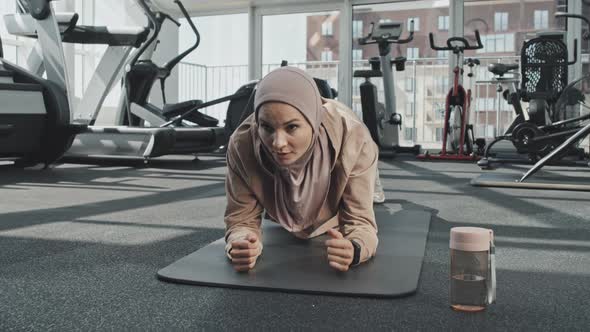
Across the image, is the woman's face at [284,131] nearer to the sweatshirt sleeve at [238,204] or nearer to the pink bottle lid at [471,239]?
the sweatshirt sleeve at [238,204]

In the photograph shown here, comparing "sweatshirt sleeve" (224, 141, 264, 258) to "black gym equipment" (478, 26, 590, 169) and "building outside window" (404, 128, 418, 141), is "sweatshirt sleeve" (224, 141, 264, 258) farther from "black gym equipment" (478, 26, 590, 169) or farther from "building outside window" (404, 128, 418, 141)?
"building outside window" (404, 128, 418, 141)

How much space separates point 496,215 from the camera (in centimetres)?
254

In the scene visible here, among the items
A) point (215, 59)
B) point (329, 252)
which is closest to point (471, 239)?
point (329, 252)

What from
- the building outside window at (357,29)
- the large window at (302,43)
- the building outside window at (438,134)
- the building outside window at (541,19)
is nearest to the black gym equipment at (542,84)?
the building outside window at (541,19)

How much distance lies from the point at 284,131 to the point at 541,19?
695cm

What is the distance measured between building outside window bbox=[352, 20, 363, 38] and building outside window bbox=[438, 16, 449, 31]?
3.33 ft

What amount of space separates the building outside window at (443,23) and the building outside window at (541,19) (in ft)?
3.43

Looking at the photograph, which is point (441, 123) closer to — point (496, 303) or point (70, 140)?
point (70, 140)

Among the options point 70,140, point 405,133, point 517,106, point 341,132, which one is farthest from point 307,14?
point 341,132

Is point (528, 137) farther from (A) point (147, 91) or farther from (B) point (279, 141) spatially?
(B) point (279, 141)

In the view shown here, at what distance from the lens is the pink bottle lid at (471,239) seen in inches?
45.0

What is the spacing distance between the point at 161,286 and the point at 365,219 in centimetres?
54

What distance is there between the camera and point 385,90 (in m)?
6.57

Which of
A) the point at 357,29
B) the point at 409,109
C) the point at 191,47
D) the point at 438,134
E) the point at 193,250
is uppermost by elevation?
the point at 357,29
